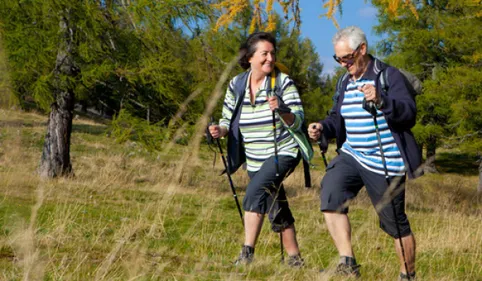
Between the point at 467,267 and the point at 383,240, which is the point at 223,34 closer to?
the point at 383,240

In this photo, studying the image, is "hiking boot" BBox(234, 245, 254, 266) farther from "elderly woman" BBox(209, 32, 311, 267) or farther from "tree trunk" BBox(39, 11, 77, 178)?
"tree trunk" BBox(39, 11, 77, 178)

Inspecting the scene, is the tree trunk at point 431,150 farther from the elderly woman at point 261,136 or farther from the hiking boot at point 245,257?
the hiking boot at point 245,257

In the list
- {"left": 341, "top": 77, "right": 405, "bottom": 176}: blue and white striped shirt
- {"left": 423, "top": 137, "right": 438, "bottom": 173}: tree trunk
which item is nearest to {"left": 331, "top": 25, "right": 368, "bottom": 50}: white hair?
{"left": 341, "top": 77, "right": 405, "bottom": 176}: blue and white striped shirt

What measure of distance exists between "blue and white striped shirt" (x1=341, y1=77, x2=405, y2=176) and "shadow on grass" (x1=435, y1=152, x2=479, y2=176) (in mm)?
31562

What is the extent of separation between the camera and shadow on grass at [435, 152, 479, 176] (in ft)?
117

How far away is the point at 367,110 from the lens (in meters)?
4.22

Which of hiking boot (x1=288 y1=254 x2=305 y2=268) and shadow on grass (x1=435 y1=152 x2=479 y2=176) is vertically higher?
hiking boot (x1=288 y1=254 x2=305 y2=268)

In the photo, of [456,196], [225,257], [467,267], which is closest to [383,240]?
[467,267]

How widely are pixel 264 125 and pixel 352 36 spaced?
38.7 inches

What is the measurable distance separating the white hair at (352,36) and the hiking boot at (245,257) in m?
1.58

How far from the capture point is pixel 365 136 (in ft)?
15.0

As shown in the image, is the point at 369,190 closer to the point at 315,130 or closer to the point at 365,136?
the point at 365,136

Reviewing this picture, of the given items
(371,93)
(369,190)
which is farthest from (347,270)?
(371,93)

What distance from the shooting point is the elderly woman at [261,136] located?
16.4ft
